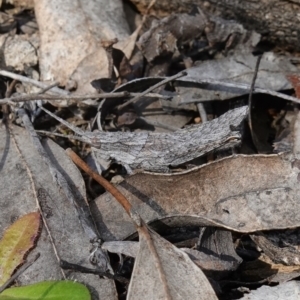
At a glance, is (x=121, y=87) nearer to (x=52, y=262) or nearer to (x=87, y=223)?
(x=87, y=223)

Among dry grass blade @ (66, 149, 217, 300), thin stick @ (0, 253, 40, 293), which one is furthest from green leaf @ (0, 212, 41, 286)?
dry grass blade @ (66, 149, 217, 300)

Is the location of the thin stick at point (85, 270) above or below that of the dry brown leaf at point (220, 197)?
below

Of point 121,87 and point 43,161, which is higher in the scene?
point 121,87

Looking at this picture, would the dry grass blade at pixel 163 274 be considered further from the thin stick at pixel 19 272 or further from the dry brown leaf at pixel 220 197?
the thin stick at pixel 19 272

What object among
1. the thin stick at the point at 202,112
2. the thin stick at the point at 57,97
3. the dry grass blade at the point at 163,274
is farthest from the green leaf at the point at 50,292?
the thin stick at the point at 202,112

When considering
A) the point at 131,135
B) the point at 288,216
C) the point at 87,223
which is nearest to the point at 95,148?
the point at 131,135
